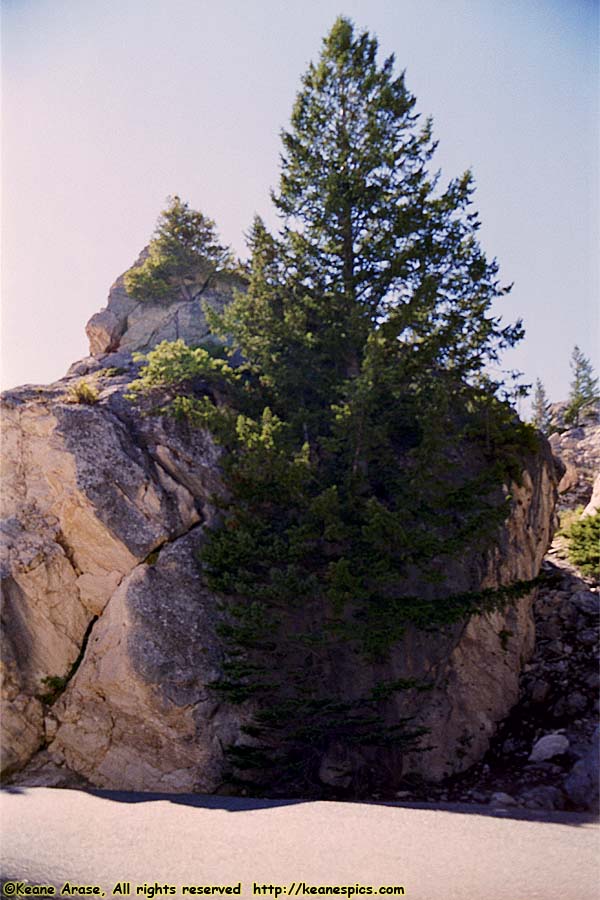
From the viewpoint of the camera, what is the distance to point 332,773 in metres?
12.2

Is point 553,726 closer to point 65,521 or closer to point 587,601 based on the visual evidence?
point 587,601

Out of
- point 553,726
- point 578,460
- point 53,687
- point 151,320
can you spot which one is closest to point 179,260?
point 151,320

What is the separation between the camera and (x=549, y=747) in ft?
42.7

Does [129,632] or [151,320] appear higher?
[151,320]

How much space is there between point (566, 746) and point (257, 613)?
23.5 feet

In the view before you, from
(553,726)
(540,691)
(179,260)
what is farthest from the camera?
(179,260)

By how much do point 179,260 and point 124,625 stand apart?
16754mm

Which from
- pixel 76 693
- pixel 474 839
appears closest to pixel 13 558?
pixel 76 693

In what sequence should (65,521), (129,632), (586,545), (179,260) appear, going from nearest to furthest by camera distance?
(129,632) → (65,521) → (586,545) → (179,260)

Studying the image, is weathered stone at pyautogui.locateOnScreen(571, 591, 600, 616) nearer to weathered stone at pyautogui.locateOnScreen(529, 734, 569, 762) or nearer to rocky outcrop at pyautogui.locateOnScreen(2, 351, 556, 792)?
rocky outcrop at pyautogui.locateOnScreen(2, 351, 556, 792)

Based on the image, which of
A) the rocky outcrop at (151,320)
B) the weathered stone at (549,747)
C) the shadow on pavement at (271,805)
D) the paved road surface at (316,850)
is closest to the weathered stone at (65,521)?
the shadow on pavement at (271,805)

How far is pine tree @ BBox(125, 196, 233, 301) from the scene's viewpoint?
24.8 metres

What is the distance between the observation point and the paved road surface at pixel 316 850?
5723 millimetres

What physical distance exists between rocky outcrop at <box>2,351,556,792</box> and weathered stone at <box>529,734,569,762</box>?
5.15 ft
